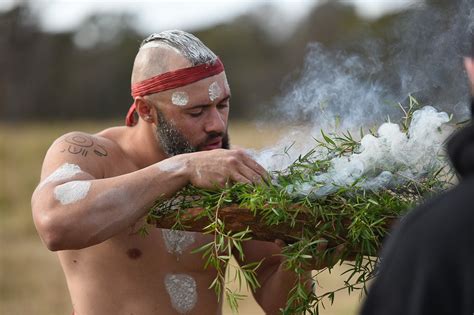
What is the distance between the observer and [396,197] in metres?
3.26

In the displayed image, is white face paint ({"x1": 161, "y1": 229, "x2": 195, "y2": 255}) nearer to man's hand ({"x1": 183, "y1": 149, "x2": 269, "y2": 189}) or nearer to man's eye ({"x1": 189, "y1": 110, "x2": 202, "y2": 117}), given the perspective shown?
man's eye ({"x1": 189, "y1": 110, "x2": 202, "y2": 117})

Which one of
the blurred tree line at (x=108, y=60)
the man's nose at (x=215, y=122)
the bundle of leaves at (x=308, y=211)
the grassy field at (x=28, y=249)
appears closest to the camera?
the bundle of leaves at (x=308, y=211)

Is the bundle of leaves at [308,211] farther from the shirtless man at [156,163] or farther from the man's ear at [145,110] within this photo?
the man's ear at [145,110]

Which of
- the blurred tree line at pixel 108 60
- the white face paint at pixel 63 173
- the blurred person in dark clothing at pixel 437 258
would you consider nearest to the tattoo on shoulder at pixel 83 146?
the white face paint at pixel 63 173

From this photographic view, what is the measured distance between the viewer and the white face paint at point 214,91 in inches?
159

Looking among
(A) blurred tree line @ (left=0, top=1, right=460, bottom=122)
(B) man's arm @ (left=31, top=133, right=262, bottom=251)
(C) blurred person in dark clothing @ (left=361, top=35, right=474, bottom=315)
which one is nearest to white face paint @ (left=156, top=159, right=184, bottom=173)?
(B) man's arm @ (left=31, top=133, right=262, bottom=251)

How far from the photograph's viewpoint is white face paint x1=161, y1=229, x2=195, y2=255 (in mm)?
4055

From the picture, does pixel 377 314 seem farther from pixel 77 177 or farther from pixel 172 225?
pixel 77 177

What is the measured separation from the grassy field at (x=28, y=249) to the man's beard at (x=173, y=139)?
25 centimetres

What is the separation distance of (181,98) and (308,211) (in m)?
1.08

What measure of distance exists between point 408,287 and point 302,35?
26943 millimetres

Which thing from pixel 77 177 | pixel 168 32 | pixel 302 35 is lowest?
pixel 77 177

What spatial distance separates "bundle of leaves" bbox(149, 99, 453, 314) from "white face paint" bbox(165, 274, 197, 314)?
0.68 metres

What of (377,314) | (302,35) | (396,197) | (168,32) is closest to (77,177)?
(168,32)
